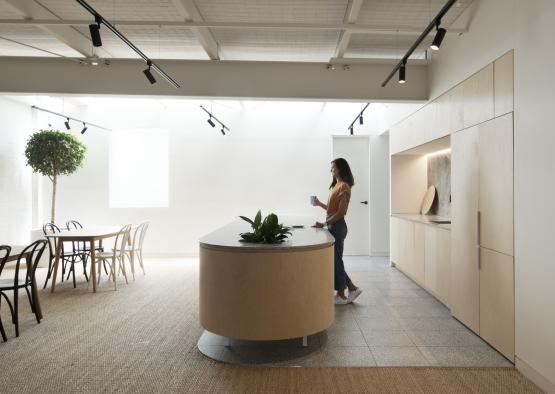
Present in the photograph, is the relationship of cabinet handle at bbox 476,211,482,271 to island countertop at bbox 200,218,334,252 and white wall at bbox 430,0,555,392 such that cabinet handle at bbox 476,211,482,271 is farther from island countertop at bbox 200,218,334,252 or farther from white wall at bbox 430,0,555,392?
island countertop at bbox 200,218,334,252

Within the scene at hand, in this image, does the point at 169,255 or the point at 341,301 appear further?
the point at 169,255

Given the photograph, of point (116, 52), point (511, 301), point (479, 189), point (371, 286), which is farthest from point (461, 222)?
point (116, 52)

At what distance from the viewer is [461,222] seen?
13.4ft

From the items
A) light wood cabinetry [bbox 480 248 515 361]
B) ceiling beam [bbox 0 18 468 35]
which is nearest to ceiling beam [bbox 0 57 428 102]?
ceiling beam [bbox 0 18 468 35]

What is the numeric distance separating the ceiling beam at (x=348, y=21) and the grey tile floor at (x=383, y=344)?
3108 millimetres

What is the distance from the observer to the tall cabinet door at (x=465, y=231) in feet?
12.4

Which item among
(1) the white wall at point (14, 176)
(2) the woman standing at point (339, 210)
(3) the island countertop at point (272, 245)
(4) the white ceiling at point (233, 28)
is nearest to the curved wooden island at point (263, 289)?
(3) the island countertop at point (272, 245)

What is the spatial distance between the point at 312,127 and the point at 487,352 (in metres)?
5.77

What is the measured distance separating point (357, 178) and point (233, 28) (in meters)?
4.83

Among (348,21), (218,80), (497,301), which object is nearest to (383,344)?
(497,301)

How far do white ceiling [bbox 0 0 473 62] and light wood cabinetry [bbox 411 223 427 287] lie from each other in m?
2.43

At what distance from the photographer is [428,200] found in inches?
259

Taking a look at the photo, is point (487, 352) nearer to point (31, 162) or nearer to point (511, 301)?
point (511, 301)

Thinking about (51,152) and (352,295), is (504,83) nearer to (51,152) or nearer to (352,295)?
(352,295)
